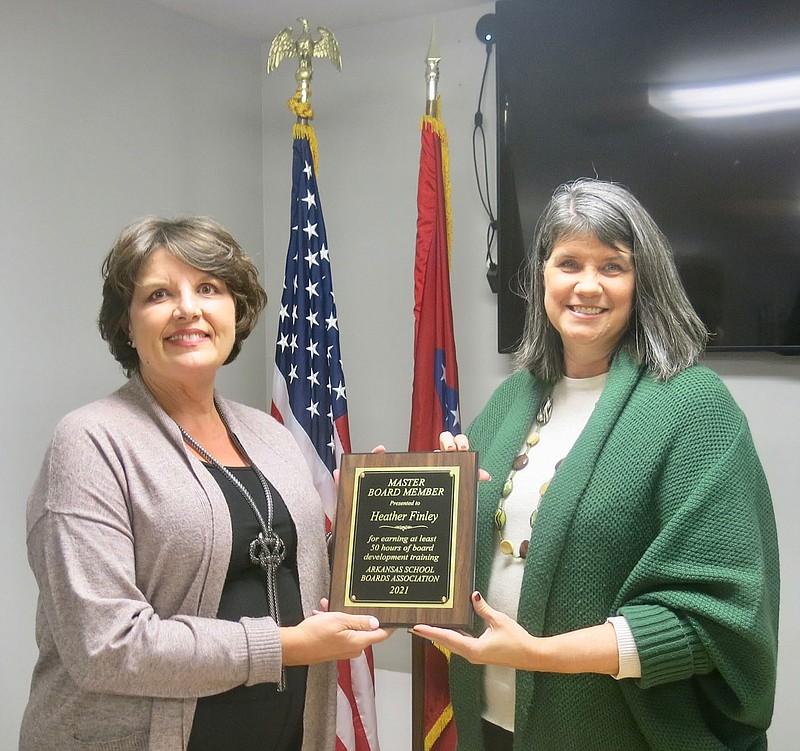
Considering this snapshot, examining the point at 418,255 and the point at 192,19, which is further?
the point at 192,19

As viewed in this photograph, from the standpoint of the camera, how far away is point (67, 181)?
291 centimetres

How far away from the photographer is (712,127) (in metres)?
2.86

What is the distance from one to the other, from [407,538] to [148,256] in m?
0.69

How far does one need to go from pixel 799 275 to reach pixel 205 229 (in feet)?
6.12

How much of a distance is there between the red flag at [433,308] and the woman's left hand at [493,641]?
1.53 meters

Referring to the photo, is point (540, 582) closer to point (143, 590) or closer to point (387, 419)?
point (143, 590)

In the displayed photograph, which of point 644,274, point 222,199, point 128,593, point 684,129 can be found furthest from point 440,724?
point 222,199

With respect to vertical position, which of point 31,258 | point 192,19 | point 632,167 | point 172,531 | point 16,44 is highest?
point 192,19

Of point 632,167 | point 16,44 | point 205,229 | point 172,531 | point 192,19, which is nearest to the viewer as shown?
point 172,531

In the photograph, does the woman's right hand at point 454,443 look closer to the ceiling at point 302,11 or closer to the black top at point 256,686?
the black top at point 256,686

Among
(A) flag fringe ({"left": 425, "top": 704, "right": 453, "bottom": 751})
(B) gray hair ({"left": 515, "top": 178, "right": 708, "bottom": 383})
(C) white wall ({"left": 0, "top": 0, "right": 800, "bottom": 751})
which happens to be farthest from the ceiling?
(A) flag fringe ({"left": 425, "top": 704, "right": 453, "bottom": 751})

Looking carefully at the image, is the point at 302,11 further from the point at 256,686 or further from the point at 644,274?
the point at 256,686

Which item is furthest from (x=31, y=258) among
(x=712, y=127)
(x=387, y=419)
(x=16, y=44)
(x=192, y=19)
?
(x=712, y=127)

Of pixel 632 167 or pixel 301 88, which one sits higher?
pixel 301 88
